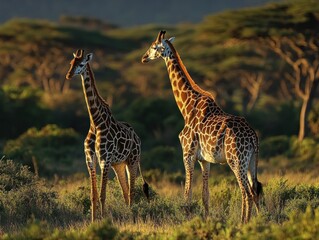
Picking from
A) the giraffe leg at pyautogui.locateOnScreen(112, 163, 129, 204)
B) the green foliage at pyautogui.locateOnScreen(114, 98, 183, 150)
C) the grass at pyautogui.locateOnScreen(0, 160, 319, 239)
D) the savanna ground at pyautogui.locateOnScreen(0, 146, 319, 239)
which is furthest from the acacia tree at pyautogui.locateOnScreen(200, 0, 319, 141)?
the giraffe leg at pyautogui.locateOnScreen(112, 163, 129, 204)

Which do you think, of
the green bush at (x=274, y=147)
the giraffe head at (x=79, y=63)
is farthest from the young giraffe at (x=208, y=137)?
the green bush at (x=274, y=147)

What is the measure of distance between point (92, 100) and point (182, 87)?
1.35m

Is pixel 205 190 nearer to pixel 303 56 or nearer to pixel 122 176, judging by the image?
pixel 122 176

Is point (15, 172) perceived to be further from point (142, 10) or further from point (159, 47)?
point (142, 10)

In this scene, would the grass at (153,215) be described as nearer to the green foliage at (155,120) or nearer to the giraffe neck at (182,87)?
the giraffe neck at (182,87)

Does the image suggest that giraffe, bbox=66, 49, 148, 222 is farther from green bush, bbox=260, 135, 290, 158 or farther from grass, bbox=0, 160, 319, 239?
green bush, bbox=260, 135, 290, 158

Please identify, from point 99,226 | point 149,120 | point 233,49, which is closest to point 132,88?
point 233,49

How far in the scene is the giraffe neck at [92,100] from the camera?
10.6m

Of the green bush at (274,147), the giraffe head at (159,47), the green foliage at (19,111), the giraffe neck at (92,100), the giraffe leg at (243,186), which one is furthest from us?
the green foliage at (19,111)

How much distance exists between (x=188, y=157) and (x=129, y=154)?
0.86 m

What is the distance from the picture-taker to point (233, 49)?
37.7 m

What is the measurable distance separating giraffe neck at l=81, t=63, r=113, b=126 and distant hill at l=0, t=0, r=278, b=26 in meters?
155

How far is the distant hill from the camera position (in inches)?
6762

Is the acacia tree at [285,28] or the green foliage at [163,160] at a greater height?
the acacia tree at [285,28]
